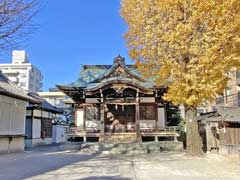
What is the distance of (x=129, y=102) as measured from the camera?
24.1 m

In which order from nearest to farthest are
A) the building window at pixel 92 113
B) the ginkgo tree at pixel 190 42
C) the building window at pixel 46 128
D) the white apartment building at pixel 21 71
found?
1. the ginkgo tree at pixel 190 42
2. the building window at pixel 92 113
3. the building window at pixel 46 128
4. the white apartment building at pixel 21 71

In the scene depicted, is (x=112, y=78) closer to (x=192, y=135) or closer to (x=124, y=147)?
(x=124, y=147)

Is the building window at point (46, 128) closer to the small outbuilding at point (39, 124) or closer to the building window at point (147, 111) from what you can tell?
the small outbuilding at point (39, 124)

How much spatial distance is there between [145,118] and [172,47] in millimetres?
11596

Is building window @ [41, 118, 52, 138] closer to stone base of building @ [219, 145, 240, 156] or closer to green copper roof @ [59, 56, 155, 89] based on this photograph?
green copper roof @ [59, 56, 155, 89]

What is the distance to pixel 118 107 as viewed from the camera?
84.4 ft

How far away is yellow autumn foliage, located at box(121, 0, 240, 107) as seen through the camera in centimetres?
1395

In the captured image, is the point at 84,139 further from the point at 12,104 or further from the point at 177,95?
the point at 177,95

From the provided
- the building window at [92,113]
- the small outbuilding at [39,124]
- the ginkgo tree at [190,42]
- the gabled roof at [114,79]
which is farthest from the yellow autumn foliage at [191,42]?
the small outbuilding at [39,124]

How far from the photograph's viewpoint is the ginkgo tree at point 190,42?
14.0m

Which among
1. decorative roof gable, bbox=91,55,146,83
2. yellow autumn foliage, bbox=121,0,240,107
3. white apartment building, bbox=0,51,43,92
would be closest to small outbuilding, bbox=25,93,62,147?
decorative roof gable, bbox=91,55,146,83

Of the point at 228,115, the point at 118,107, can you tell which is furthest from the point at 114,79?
the point at 228,115

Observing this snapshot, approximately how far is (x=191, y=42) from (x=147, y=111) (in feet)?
38.4

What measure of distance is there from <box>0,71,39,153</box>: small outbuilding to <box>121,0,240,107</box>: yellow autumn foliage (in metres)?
8.44
